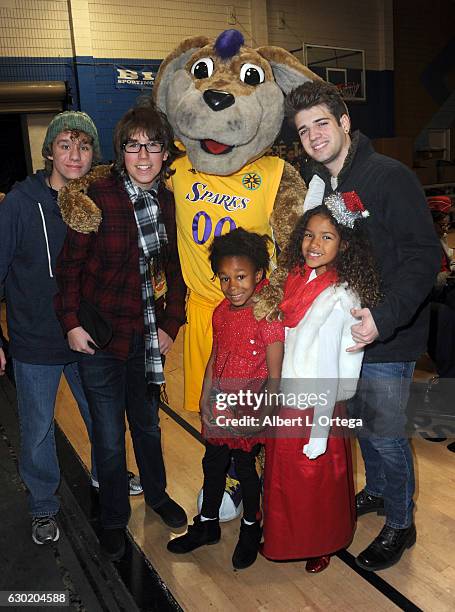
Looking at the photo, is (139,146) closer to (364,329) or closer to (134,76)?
(364,329)

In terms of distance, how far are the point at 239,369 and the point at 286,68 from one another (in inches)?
43.4

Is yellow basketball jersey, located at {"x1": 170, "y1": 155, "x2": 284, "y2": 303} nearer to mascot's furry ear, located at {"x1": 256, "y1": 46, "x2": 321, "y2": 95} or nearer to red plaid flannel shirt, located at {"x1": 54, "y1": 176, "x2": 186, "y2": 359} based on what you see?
red plaid flannel shirt, located at {"x1": 54, "y1": 176, "x2": 186, "y2": 359}

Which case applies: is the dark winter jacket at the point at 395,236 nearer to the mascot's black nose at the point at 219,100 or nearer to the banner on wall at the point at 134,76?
the mascot's black nose at the point at 219,100

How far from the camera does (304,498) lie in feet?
5.62

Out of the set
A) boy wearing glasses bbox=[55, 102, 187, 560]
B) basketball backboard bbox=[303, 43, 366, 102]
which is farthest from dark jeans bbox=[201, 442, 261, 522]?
basketball backboard bbox=[303, 43, 366, 102]

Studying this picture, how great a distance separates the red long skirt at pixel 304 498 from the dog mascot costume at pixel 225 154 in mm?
525

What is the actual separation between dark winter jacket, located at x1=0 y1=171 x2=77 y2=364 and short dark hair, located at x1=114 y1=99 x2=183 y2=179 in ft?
1.03

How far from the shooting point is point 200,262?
1.96m

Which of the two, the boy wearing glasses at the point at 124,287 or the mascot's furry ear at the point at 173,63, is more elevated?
the mascot's furry ear at the point at 173,63

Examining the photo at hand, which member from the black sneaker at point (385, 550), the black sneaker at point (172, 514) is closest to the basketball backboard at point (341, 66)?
the black sneaker at point (172, 514)

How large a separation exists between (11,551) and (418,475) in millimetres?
1750

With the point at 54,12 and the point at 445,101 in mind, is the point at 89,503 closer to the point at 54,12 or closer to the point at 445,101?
the point at 54,12

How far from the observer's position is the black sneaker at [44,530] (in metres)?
2.11

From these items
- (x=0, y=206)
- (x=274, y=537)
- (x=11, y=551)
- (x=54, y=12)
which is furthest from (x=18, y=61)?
(x=274, y=537)
